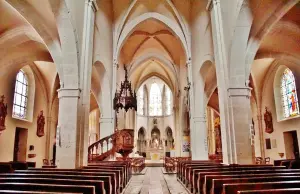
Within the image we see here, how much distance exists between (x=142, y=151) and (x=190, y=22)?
72.7 ft

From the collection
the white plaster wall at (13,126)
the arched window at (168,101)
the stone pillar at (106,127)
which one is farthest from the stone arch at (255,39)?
the arched window at (168,101)

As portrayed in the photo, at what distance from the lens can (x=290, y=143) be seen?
574 inches

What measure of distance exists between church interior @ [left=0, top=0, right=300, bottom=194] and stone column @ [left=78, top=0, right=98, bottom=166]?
1.5 inches

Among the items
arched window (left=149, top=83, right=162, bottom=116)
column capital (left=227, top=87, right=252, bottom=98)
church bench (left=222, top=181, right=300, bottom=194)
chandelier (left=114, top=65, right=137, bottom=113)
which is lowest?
church bench (left=222, top=181, right=300, bottom=194)

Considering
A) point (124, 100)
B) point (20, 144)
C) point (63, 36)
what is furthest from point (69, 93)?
point (20, 144)

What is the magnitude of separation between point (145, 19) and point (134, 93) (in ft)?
15.8

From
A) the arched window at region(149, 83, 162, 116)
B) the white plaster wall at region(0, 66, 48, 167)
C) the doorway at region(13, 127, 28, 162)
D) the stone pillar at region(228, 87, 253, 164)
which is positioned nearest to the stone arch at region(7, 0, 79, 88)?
the stone pillar at region(228, 87, 253, 164)

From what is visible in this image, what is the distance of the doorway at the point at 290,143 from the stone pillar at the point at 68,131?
12540 mm

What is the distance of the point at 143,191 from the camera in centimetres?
738

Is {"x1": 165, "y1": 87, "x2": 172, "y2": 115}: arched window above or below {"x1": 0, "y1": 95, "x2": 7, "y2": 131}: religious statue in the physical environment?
above

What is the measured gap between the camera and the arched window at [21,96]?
14.1m

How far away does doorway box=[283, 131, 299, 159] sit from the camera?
47.4 ft

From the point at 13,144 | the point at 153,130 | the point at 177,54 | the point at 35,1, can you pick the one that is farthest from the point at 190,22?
the point at 153,130

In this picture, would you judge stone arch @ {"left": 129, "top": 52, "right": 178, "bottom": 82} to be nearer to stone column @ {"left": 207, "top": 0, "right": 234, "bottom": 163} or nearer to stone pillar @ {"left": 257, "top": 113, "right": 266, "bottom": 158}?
stone pillar @ {"left": 257, "top": 113, "right": 266, "bottom": 158}
